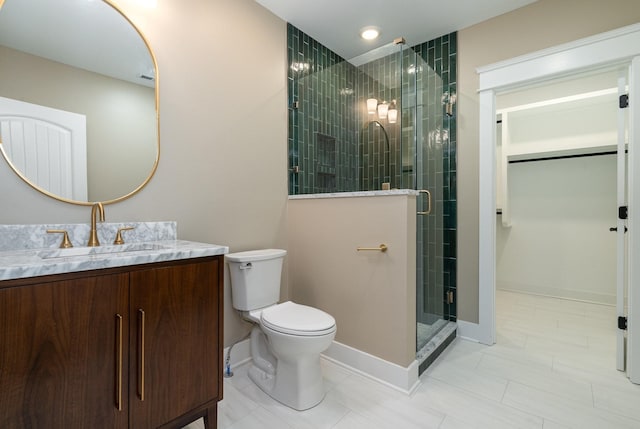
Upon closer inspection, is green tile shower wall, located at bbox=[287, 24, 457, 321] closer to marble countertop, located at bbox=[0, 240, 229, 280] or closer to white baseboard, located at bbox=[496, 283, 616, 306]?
marble countertop, located at bbox=[0, 240, 229, 280]

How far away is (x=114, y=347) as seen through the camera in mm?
1089

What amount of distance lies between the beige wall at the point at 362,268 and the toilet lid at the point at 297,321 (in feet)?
1.21

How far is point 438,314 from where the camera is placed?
8.64 feet

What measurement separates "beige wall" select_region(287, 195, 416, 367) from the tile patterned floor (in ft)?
0.82

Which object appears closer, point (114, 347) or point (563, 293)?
point (114, 347)

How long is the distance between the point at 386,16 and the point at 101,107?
7.00 feet

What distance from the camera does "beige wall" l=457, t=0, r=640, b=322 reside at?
211cm

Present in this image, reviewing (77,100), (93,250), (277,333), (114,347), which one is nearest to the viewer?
(114,347)

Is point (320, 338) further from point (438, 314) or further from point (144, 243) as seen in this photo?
point (438, 314)

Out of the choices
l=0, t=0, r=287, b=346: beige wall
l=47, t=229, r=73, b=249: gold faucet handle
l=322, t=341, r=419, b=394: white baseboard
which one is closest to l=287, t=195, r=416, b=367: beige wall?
l=322, t=341, r=419, b=394: white baseboard

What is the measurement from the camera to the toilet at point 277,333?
159 centimetres

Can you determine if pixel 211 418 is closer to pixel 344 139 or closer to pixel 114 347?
pixel 114 347

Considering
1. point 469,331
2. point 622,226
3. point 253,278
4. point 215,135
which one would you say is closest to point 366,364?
point 253,278

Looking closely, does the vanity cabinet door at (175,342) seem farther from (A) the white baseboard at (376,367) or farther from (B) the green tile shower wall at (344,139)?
(B) the green tile shower wall at (344,139)
